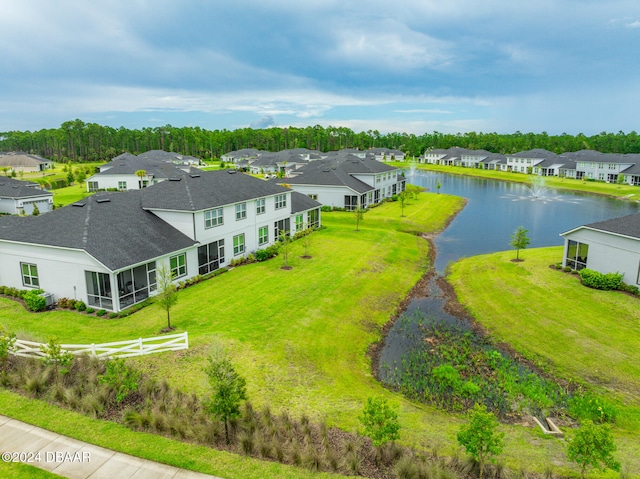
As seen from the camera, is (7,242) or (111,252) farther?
(7,242)

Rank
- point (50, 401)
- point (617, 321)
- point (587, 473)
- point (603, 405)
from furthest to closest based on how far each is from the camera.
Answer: point (617, 321)
point (603, 405)
point (50, 401)
point (587, 473)

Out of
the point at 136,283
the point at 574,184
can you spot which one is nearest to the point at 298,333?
the point at 136,283

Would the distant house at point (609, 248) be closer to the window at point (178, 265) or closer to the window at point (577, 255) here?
the window at point (577, 255)

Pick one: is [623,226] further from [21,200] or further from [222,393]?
[21,200]

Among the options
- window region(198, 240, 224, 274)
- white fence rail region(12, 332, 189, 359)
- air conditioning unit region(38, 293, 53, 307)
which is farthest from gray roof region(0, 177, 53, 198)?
white fence rail region(12, 332, 189, 359)

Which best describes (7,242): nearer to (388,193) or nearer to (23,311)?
(23,311)

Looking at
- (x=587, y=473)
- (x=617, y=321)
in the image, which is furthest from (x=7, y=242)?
(x=617, y=321)

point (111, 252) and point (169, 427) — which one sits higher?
point (111, 252)

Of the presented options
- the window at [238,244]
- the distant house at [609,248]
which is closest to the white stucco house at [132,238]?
the window at [238,244]
